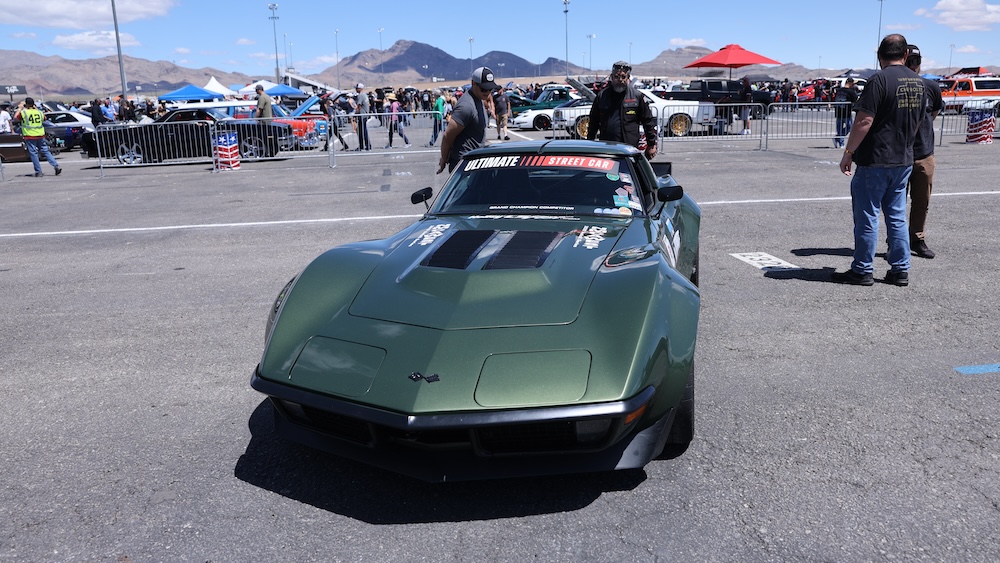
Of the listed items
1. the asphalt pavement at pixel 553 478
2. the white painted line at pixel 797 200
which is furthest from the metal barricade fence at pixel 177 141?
the white painted line at pixel 797 200

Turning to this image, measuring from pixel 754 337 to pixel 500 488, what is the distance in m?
2.55

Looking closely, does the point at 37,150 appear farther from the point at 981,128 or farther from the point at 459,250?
the point at 981,128

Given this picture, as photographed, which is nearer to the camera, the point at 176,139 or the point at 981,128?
the point at 176,139

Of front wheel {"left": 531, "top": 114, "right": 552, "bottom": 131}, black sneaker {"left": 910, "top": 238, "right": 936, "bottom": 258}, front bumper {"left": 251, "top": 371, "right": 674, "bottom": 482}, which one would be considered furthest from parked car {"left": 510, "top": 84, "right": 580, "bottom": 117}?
front bumper {"left": 251, "top": 371, "right": 674, "bottom": 482}

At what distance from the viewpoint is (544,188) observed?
15.8 ft

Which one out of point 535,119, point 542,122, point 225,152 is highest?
point 535,119

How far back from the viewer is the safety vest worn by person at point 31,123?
57.2 feet

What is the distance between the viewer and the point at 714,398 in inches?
162

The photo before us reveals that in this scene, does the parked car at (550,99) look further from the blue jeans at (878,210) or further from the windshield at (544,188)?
the windshield at (544,188)

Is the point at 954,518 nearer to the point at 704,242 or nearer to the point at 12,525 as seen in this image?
the point at 12,525

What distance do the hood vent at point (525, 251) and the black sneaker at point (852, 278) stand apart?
3.39 metres

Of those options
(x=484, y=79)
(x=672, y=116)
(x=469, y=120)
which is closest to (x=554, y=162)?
(x=469, y=120)

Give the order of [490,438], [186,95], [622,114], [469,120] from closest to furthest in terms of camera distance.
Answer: [490,438], [469,120], [622,114], [186,95]

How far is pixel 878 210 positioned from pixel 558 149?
290cm
